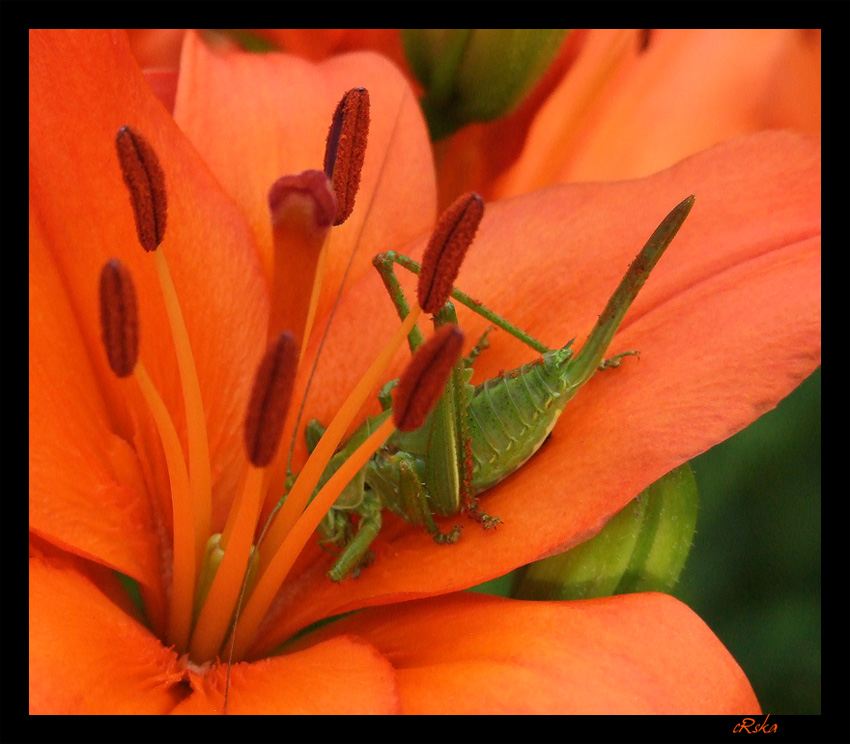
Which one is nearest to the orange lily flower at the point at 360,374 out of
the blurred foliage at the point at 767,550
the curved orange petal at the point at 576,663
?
the curved orange petal at the point at 576,663

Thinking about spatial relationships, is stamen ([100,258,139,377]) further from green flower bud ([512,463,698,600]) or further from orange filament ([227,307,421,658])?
green flower bud ([512,463,698,600])

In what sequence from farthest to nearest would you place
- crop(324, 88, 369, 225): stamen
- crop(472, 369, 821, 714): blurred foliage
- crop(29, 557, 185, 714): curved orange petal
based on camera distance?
crop(472, 369, 821, 714): blurred foliage → crop(324, 88, 369, 225): stamen → crop(29, 557, 185, 714): curved orange petal

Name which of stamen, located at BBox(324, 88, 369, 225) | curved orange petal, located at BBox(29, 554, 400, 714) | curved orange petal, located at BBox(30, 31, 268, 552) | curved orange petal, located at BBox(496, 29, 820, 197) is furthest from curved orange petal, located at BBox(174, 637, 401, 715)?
curved orange petal, located at BBox(496, 29, 820, 197)

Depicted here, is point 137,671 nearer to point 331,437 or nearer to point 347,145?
point 331,437

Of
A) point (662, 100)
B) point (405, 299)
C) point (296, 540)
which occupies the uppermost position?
point (662, 100)

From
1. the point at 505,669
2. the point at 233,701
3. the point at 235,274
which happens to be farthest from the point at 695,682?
the point at 235,274

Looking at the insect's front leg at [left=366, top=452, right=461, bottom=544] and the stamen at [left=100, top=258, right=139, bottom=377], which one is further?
the insect's front leg at [left=366, top=452, right=461, bottom=544]

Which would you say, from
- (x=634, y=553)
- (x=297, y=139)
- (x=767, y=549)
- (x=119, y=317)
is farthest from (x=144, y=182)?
(x=767, y=549)
